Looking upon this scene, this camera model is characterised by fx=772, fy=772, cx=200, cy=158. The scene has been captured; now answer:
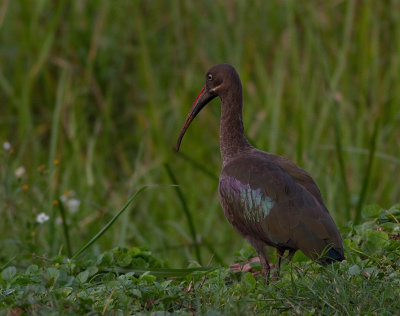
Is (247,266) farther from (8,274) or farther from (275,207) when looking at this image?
(8,274)

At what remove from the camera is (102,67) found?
8.50 meters

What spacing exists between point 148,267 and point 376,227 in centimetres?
136

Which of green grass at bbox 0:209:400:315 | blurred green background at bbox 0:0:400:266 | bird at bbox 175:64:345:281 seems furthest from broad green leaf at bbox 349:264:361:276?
blurred green background at bbox 0:0:400:266

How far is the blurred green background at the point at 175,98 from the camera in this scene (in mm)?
7051

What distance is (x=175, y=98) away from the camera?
837 cm

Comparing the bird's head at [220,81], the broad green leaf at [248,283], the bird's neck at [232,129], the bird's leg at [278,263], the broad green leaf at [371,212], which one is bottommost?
the bird's leg at [278,263]

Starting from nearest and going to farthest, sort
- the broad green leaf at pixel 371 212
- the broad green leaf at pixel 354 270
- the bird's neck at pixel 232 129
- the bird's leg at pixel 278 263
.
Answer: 1. the broad green leaf at pixel 354 270
2. the bird's leg at pixel 278 263
3. the broad green leaf at pixel 371 212
4. the bird's neck at pixel 232 129

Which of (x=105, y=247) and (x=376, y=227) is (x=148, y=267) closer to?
(x=376, y=227)

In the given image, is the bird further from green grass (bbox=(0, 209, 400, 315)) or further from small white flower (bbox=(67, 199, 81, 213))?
small white flower (bbox=(67, 199, 81, 213))

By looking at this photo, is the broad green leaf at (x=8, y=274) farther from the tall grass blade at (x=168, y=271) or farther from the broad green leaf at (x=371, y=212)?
the broad green leaf at (x=371, y=212)

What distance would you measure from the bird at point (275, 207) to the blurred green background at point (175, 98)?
2.03 meters

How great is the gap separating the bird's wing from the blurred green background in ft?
6.83

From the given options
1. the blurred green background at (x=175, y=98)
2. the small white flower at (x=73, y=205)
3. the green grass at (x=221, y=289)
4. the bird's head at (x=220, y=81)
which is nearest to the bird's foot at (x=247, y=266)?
the green grass at (x=221, y=289)

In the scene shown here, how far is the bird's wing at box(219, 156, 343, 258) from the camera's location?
4020mm
